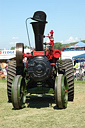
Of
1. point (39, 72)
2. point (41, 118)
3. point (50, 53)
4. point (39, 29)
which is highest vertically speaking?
point (39, 29)

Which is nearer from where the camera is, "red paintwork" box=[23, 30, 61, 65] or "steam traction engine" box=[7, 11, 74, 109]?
"steam traction engine" box=[7, 11, 74, 109]

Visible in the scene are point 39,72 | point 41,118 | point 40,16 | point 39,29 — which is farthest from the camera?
point 40,16

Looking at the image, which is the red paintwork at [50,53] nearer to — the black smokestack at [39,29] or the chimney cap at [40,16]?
the black smokestack at [39,29]

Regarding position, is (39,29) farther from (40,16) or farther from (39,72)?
(39,72)

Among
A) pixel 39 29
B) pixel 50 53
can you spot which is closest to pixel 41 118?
pixel 50 53

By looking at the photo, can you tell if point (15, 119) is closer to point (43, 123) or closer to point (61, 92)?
point (43, 123)

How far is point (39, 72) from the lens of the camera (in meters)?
6.85

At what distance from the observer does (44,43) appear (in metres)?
7.85

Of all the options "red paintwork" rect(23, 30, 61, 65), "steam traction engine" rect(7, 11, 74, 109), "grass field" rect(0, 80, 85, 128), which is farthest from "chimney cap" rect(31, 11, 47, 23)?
"grass field" rect(0, 80, 85, 128)

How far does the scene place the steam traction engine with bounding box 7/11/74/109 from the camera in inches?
266

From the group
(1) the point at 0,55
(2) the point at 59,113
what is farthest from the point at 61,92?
(1) the point at 0,55

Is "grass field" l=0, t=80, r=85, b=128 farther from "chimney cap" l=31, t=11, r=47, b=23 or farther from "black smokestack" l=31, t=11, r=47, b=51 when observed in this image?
"chimney cap" l=31, t=11, r=47, b=23

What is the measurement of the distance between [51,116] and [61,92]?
3.24 feet

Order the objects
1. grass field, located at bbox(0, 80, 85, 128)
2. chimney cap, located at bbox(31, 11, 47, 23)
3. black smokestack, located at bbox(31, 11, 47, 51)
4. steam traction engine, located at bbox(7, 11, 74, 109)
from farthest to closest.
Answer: chimney cap, located at bbox(31, 11, 47, 23) → black smokestack, located at bbox(31, 11, 47, 51) → steam traction engine, located at bbox(7, 11, 74, 109) → grass field, located at bbox(0, 80, 85, 128)
